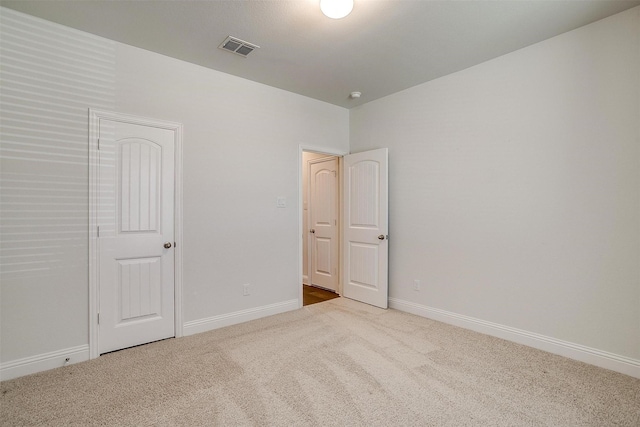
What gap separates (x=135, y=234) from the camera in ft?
9.16

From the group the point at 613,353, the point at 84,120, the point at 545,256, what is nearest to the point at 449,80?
the point at 545,256

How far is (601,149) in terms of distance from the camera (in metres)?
2.42

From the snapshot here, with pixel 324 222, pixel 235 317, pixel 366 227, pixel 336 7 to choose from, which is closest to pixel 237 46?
pixel 336 7

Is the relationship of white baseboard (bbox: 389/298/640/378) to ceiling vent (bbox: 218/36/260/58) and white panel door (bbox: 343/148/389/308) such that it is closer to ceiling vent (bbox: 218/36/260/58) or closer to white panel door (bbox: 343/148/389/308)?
white panel door (bbox: 343/148/389/308)

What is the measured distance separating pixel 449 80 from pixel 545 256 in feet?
6.47

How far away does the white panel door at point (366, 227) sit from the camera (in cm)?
387

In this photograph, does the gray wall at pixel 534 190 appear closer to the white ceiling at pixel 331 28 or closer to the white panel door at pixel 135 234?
the white ceiling at pixel 331 28

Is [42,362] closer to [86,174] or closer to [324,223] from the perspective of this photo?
[86,174]

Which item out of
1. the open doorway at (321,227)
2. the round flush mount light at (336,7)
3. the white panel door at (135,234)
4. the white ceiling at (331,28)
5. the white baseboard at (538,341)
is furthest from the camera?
the open doorway at (321,227)

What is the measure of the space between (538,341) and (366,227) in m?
2.08

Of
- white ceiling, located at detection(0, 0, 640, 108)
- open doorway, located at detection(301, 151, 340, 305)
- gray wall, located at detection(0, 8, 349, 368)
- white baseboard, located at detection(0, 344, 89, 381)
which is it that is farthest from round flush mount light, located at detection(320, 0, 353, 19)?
white baseboard, located at detection(0, 344, 89, 381)

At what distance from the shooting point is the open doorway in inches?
183

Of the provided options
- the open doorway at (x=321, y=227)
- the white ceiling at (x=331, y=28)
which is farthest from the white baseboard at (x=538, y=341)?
the white ceiling at (x=331, y=28)

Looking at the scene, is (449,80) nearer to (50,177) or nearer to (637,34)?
(637,34)
